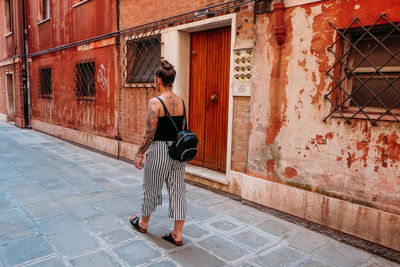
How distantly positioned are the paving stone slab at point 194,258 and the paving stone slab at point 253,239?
19.6 inches

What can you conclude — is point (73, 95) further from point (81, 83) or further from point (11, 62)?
point (11, 62)

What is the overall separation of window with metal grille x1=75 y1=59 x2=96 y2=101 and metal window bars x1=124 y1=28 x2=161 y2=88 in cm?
189

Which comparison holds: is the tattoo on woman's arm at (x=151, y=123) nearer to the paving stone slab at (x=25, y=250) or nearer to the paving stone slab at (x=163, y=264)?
the paving stone slab at (x=163, y=264)

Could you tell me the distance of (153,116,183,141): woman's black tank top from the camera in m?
3.23

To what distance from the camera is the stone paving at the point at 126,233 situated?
3.10 meters

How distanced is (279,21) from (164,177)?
8.21 ft

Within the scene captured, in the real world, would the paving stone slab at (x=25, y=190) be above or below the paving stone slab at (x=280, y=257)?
above

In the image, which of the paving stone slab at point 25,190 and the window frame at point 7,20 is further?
the window frame at point 7,20

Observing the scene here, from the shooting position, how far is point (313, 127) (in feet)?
12.8

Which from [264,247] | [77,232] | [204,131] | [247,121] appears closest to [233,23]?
[247,121]

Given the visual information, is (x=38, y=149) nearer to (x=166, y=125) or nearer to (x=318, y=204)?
(x=166, y=125)

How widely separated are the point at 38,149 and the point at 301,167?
7466mm

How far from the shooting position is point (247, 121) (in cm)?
475

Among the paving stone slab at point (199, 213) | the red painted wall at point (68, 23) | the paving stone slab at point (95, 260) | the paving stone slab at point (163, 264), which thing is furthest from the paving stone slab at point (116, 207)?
the red painted wall at point (68, 23)
